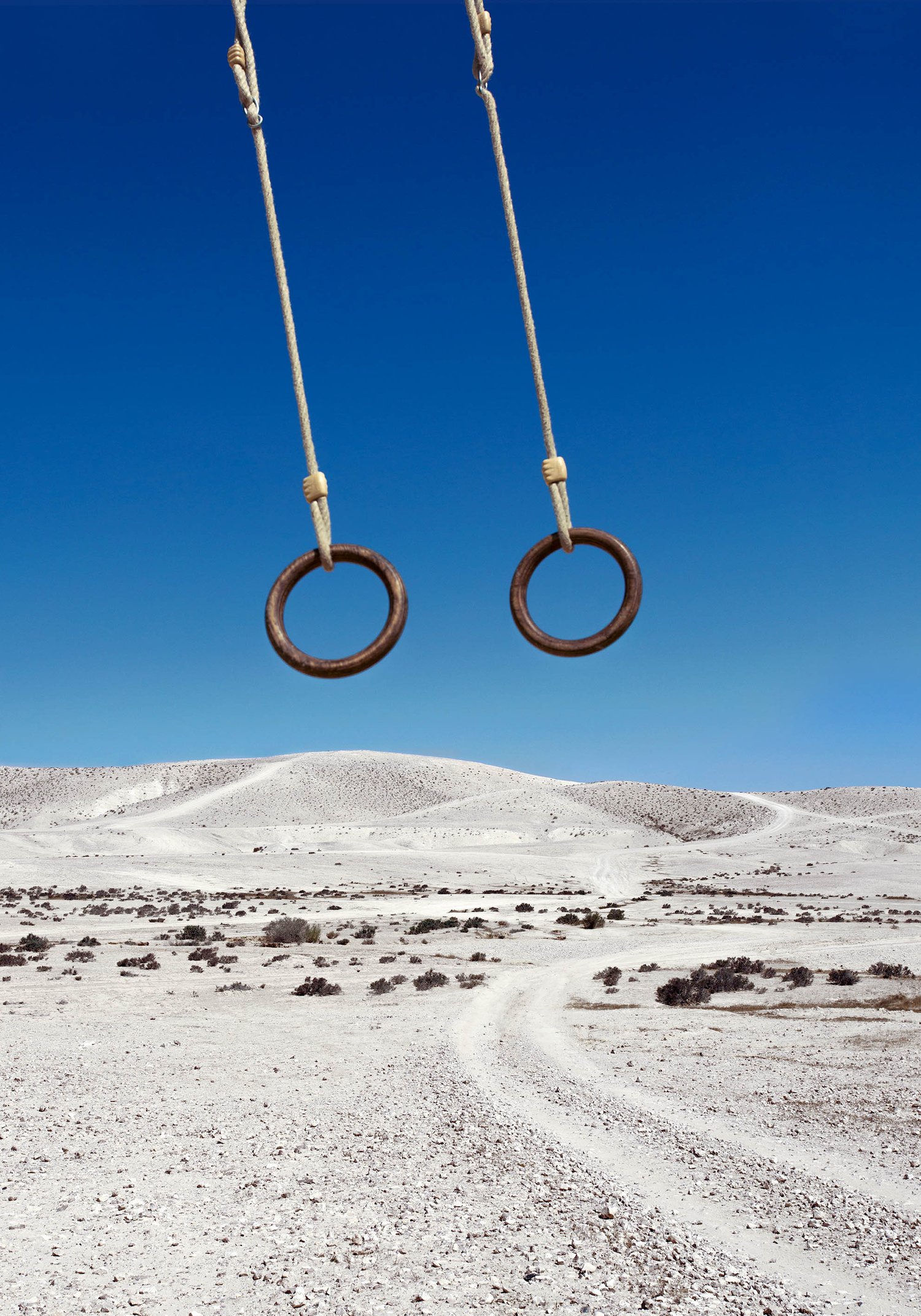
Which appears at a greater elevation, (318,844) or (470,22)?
(470,22)

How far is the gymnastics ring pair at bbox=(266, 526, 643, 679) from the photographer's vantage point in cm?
598

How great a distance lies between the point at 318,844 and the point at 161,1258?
89.6 meters

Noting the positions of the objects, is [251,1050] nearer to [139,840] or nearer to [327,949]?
[327,949]

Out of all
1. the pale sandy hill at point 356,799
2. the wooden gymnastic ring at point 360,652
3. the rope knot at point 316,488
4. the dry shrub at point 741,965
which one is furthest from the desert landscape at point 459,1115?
the pale sandy hill at point 356,799

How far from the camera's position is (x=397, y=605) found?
19.8ft

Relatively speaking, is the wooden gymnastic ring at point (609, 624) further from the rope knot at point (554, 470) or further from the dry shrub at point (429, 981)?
the dry shrub at point (429, 981)

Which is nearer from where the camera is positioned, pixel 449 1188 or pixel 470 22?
pixel 470 22

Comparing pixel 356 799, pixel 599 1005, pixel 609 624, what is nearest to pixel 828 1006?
pixel 599 1005

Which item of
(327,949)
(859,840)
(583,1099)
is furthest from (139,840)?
(583,1099)

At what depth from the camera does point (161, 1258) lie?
9867 mm

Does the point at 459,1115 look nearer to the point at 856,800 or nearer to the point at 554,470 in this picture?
the point at 554,470

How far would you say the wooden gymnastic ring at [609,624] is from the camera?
19.7 feet

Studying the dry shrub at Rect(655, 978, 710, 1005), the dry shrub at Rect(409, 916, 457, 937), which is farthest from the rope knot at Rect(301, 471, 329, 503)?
the dry shrub at Rect(409, 916, 457, 937)

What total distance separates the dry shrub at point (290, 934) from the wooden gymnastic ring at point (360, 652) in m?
33.0
